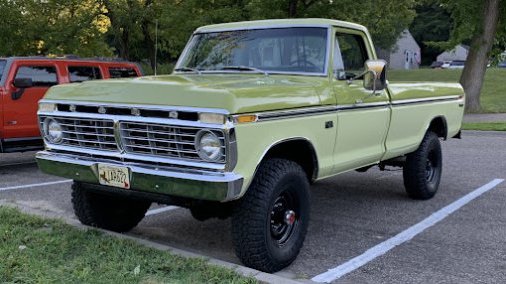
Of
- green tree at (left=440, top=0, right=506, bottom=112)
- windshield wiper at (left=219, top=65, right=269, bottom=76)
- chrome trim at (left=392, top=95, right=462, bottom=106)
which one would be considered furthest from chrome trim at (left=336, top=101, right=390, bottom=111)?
green tree at (left=440, top=0, right=506, bottom=112)

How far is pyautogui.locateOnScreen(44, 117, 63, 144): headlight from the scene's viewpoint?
16.4 feet

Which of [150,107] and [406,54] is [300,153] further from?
[406,54]

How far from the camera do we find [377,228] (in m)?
6.11

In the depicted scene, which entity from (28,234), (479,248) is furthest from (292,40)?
(28,234)

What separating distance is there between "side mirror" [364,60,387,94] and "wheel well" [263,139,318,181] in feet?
3.24

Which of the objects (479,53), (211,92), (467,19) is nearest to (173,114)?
(211,92)

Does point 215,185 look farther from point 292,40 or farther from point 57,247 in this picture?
point 292,40

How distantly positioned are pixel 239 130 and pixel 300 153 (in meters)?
1.15

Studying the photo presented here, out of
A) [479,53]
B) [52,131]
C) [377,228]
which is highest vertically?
[52,131]

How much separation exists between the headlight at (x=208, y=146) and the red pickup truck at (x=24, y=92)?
6472mm

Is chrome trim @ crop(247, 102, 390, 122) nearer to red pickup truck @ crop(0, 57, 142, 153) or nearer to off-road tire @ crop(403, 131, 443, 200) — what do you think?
off-road tire @ crop(403, 131, 443, 200)

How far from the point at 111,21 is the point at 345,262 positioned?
22341mm

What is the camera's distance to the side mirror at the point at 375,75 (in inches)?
210

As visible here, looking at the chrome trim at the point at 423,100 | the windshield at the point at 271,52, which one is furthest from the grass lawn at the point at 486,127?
the windshield at the point at 271,52
